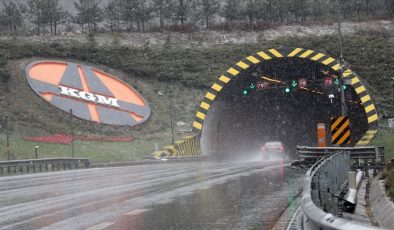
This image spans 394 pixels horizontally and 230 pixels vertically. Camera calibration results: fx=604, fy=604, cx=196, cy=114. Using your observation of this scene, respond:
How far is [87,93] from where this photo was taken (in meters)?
52.1

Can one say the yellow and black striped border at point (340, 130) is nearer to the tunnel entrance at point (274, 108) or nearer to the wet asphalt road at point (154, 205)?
the wet asphalt road at point (154, 205)

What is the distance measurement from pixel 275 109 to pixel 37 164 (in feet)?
86.6

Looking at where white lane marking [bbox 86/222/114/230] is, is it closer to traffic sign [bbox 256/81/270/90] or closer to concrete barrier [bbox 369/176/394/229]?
concrete barrier [bbox 369/176/394/229]

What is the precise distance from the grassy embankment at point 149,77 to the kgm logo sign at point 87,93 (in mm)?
1016

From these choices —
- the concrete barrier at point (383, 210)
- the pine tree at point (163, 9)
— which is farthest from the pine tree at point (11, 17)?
the concrete barrier at point (383, 210)

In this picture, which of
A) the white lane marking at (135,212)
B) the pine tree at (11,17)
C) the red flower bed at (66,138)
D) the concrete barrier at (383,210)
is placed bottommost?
the concrete barrier at (383,210)

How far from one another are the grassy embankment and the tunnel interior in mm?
4643

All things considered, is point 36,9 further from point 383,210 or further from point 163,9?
point 383,210

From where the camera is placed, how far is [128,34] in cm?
7488

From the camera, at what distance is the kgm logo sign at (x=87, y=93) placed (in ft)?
165

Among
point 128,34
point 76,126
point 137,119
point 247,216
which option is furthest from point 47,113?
point 247,216

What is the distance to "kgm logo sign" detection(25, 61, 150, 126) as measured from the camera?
50281 millimetres

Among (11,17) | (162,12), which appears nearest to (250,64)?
(162,12)

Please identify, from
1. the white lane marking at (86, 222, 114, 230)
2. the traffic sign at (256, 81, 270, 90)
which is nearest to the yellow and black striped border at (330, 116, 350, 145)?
the traffic sign at (256, 81, 270, 90)
